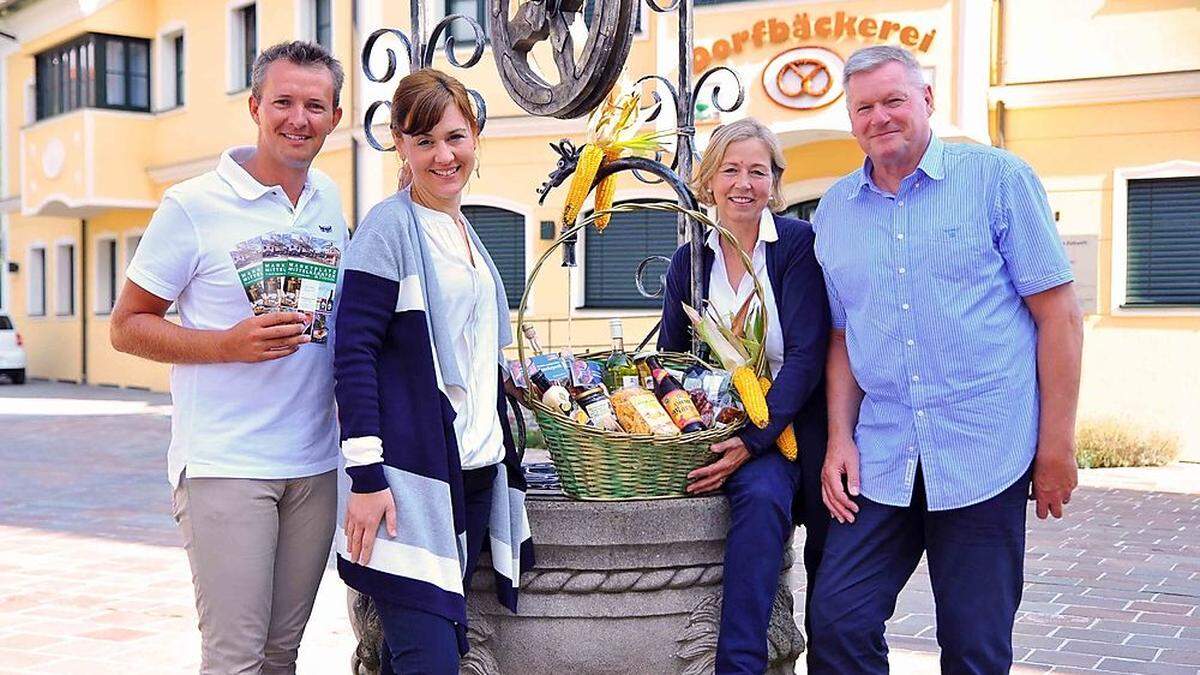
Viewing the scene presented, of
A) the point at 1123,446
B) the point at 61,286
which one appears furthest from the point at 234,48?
the point at 1123,446

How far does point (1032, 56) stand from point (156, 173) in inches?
567

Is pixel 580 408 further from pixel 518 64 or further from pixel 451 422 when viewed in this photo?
pixel 518 64

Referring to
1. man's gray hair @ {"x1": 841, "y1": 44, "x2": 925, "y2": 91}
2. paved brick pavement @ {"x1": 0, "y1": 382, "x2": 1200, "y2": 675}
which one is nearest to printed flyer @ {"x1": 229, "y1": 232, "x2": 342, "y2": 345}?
man's gray hair @ {"x1": 841, "y1": 44, "x2": 925, "y2": 91}

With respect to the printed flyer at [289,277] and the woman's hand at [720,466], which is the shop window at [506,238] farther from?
the printed flyer at [289,277]

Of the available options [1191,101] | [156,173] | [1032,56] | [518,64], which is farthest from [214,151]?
[518,64]

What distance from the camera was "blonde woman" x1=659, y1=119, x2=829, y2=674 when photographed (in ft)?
11.9

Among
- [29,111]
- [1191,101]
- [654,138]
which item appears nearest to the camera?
[654,138]

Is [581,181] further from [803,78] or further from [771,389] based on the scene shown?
[803,78]

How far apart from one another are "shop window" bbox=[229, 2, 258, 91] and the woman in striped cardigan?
18.3 m

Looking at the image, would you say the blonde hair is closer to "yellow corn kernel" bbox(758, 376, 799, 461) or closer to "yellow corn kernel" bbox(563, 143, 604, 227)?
"yellow corn kernel" bbox(563, 143, 604, 227)

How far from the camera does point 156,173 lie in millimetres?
22625

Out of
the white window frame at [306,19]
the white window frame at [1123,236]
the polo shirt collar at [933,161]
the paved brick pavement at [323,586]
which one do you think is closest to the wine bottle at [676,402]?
the polo shirt collar at [933,161]

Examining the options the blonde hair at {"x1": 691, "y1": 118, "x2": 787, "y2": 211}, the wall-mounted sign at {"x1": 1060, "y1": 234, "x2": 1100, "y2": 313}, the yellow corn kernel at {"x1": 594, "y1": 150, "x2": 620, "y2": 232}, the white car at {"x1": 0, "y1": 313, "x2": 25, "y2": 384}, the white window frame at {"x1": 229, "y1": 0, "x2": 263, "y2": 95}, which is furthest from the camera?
the white car at {"x1": 0, "y1": 313, "x2": 25, "y2": 384}

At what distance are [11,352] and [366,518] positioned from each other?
24.3 metres
